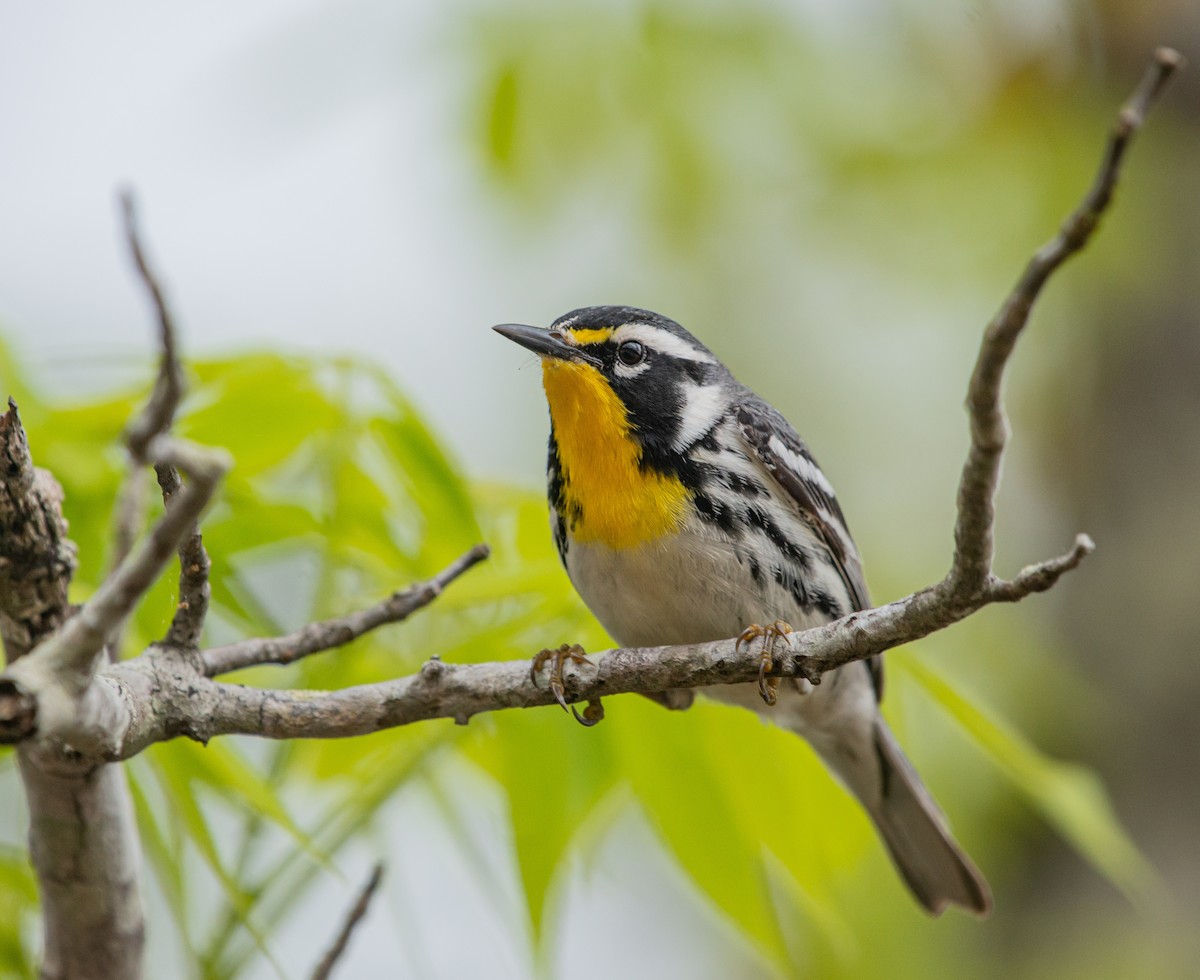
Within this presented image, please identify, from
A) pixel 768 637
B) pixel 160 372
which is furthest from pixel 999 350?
pixel 768 637

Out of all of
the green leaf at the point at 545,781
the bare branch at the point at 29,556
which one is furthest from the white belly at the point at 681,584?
the bare branch at the point at 29,556

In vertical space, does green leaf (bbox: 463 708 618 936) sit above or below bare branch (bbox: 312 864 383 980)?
above

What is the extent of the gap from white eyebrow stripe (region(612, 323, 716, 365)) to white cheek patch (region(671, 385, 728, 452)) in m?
0.10

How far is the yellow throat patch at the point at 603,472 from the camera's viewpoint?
2873 mm

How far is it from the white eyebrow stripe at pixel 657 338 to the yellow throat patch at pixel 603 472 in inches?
5.9

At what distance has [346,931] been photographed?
2160 millimetres

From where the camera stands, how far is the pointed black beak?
3.03 m

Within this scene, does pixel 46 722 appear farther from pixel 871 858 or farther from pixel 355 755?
pixel 871 858

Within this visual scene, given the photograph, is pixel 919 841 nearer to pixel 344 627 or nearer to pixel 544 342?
pixel 544 342

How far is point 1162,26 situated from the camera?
6023mm

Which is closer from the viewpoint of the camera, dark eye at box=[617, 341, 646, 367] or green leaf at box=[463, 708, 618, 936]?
green leaf at box=[463, 708, 618, 936]

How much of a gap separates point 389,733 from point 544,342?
0.99 m

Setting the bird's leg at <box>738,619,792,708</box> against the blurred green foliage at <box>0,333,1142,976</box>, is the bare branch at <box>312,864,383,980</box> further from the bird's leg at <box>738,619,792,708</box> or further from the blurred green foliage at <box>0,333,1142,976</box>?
the bird's leg at <box>738,619,792,708</box>

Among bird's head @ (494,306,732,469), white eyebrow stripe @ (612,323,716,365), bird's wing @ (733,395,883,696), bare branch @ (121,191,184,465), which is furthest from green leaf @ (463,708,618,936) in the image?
bare branch @ (121,191,184,465)
